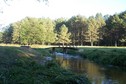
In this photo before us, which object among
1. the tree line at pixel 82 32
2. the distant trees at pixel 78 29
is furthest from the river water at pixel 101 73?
the distant trees at pixel 78 29

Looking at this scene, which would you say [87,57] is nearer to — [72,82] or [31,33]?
[72,82]


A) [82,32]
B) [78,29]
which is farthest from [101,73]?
[78,29]

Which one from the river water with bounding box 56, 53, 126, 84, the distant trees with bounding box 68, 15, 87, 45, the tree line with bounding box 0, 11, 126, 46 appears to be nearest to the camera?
the river water with bounding box 56, 53, 126, 84

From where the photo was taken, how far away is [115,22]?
108 meters

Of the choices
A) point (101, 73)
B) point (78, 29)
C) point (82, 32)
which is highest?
point (78, 29)

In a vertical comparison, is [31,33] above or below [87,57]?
above

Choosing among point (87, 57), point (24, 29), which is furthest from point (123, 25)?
point (87, 57)

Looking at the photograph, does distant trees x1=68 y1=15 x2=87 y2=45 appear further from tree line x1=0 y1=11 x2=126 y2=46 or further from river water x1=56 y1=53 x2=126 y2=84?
river water x1=56 y1=53 x2=126 y2=84

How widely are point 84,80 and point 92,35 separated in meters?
98.6

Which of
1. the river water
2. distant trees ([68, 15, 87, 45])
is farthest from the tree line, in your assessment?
the river water

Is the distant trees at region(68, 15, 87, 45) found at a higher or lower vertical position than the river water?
higher

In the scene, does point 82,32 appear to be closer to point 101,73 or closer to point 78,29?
point 78,29

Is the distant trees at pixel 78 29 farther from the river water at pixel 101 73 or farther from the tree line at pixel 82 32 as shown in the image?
the river water at pixel 101 73

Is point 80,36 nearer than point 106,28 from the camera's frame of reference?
No
